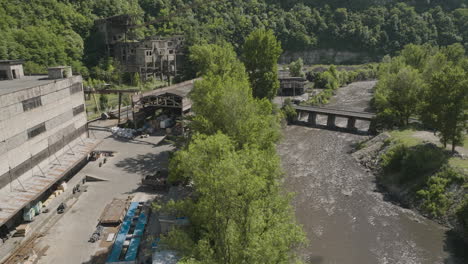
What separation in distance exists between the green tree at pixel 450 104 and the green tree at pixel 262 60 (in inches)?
920

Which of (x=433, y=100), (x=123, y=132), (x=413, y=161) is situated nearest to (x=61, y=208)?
(x=123, y=132)

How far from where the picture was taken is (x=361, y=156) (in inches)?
1804

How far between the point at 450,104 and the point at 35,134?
43356 millimetres

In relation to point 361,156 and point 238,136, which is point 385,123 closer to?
point 361,156

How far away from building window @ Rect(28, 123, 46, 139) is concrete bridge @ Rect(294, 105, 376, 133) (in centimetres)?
4566

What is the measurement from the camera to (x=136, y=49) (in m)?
80.9

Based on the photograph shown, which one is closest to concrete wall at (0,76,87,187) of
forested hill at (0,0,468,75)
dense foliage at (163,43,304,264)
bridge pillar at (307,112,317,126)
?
dense foliage at (163,43,304,264)

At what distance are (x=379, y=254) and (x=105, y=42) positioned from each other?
82.0 meters

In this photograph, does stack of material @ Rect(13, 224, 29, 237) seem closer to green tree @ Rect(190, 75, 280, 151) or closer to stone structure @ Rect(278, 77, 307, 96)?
green tree @ Rect(190, 75, 280, 151)

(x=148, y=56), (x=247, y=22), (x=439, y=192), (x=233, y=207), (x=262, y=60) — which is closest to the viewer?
(x=233, y=207)

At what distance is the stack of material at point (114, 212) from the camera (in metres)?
27.4

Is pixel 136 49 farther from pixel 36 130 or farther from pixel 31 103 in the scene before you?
pixel 36 130

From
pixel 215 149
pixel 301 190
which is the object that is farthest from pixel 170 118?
pixel 215 149

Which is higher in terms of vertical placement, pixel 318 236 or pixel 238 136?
pixel 238 136
